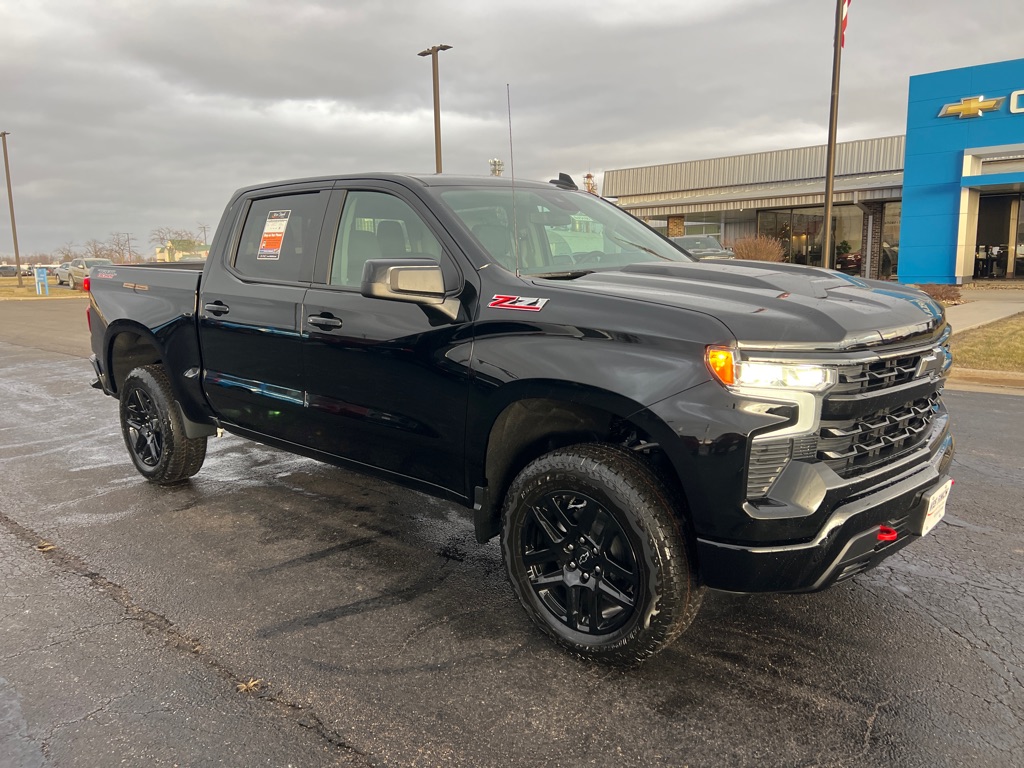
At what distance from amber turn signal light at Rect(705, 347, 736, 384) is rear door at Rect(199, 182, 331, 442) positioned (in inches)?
87.1

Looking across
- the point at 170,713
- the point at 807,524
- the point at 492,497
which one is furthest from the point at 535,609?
the point at 170,713

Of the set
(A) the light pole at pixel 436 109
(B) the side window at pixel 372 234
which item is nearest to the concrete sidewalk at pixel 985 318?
(B) the side window at pixel 372 234

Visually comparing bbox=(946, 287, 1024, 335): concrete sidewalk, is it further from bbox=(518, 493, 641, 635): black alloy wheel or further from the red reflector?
bbox=(518, 493, 641, 635): black alloy wheel

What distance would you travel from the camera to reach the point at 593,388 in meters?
2.66

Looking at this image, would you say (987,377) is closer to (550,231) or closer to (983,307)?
(550,231)

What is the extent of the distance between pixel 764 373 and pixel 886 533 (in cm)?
76

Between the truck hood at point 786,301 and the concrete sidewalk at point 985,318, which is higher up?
the truck hood at point 786,301

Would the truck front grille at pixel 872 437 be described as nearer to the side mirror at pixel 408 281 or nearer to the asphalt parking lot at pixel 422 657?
the asphalt parking lot at pixel 422 657

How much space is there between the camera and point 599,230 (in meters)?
3.93

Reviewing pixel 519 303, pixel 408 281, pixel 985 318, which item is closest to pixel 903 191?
pixel 985 318

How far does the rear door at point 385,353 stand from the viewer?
3.18 metres

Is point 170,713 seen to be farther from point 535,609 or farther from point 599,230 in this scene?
point 599,230

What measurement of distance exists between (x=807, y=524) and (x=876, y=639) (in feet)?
3.21

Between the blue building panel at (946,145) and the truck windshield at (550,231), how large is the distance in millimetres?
24205
